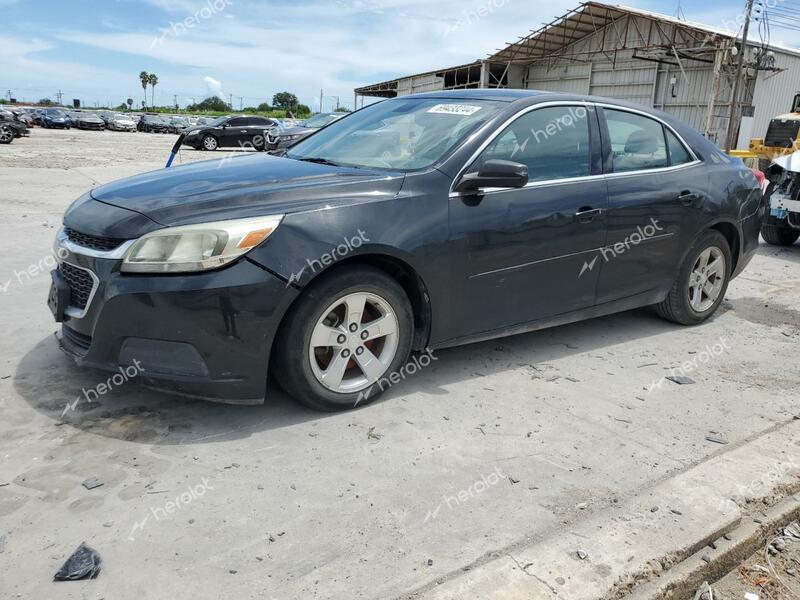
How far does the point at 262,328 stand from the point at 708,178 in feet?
11.9

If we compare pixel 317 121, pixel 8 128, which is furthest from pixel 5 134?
pixel 317 121

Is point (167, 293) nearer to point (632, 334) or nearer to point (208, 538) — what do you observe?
point (208, 538)

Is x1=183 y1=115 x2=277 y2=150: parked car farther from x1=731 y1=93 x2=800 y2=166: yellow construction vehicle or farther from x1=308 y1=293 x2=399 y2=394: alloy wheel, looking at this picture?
x1=308 y1=293 x2=399 y2=394: alloy wheel

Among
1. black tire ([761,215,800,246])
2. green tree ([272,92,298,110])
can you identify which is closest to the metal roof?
black tire ([761,215,800,246])

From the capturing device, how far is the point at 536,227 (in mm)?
3945

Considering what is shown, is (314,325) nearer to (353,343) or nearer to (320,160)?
(353,343)

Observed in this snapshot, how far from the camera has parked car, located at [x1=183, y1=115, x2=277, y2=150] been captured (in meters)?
29.3

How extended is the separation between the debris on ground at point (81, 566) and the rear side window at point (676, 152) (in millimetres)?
4363

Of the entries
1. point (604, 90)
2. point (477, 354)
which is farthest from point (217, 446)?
point (604, 90)

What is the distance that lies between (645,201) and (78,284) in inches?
139

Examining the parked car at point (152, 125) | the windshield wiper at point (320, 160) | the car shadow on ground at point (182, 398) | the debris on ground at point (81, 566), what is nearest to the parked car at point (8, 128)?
the parked car at point (152, 125)

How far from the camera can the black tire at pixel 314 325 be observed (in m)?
3.25

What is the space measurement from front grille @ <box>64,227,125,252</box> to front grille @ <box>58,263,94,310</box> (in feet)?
0.42

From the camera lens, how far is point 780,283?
22.8ft
